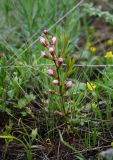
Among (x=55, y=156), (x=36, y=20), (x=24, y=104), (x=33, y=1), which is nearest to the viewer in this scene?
(x=55, y=156)

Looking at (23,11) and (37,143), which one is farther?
(23,11)

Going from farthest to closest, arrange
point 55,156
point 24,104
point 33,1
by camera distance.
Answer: point 33,1, point 24,104, point 55,156

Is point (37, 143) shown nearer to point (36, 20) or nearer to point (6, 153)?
point (6, 153)

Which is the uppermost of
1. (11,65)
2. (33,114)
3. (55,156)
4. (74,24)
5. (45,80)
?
(74,24)

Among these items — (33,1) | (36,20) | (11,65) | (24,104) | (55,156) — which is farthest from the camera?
(36,20)

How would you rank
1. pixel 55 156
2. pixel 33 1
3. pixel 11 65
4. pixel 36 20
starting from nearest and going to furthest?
pixel 55 156, pixel 11 65, pixel 33 1, pixel 36 20

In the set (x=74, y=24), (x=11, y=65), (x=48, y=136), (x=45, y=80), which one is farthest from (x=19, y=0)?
(x=48, y=136)

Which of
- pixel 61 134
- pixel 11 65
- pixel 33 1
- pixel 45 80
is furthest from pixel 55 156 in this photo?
pixel 33 1

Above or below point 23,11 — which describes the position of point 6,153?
below

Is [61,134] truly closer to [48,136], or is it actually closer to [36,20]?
[48,136]
